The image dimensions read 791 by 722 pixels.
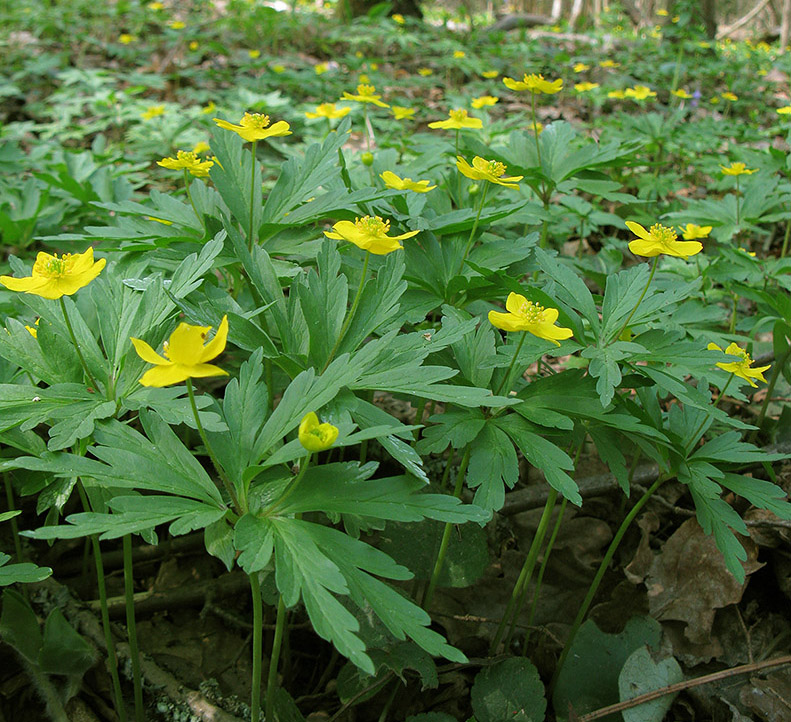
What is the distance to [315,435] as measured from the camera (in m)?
0.97

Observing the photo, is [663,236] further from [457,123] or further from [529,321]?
[457,123]

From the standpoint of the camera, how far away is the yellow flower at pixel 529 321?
1.20 m

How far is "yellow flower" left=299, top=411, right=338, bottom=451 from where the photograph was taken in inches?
37.6

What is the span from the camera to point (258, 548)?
3.32 feet

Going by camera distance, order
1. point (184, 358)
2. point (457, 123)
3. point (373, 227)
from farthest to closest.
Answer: point (457, 123) → point (373, 227) → point (184, 358)

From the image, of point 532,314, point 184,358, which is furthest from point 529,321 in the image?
point 184,358

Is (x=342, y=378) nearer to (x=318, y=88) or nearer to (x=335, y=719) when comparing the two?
(x=335, y=719)

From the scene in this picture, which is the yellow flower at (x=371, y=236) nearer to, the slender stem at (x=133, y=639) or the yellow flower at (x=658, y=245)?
the yellow flower at (x=658, y=245)

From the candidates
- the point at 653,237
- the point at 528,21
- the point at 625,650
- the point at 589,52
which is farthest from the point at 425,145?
the point at 528,21

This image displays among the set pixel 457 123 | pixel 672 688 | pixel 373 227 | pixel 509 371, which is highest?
pixel 457 123

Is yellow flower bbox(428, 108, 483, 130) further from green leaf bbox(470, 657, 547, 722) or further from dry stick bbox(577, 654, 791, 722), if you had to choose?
dry stick bbox(577, 654, 791, 722)

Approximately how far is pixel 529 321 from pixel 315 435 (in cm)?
52

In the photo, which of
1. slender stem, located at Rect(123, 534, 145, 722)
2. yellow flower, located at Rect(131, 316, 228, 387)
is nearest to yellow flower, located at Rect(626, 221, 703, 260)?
yellow flower, located at Rect(131, 316, 228, 387)

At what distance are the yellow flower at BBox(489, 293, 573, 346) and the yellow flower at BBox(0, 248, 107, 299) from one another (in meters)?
0.75
